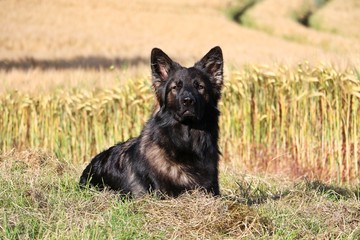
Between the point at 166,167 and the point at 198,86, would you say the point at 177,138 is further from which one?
the point at 198,86

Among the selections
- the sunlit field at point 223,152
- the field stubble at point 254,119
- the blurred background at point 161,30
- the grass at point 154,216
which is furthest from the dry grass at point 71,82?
the blurred background at point 161,30

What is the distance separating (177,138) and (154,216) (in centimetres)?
130

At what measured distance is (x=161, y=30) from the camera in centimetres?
4191

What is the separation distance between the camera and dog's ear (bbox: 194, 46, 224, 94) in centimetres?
727

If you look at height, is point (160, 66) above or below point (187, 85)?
above

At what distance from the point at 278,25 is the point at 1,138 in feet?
106

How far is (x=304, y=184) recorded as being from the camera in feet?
28.0

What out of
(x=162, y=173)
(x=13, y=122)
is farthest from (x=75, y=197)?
(x=13, y=122)

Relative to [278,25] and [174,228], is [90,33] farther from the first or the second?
[174,228]

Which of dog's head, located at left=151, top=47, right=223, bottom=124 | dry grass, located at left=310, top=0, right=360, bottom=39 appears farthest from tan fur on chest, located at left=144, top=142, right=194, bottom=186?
dry grass, located at left=310, top=0, right=360, bottom=39

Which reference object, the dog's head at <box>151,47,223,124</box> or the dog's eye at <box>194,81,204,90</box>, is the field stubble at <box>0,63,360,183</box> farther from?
the dog's eye at <box>194,81,204,90</box>

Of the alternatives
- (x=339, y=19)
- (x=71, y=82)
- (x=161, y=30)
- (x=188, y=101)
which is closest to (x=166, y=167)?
(x=188, y=101)

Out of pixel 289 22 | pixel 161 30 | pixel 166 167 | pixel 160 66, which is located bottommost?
pixel 161 30

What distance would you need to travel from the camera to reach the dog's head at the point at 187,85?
679 centimetres
